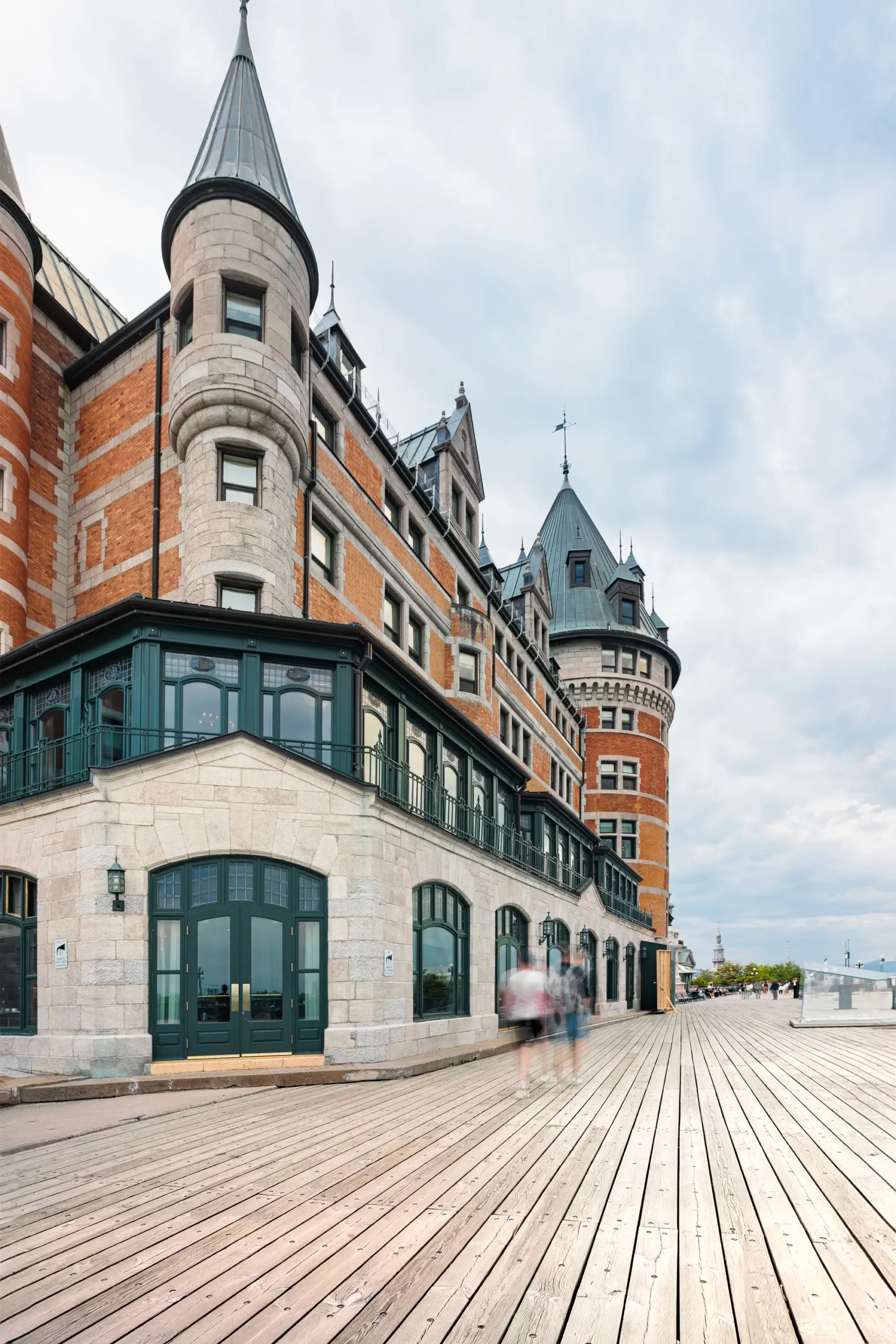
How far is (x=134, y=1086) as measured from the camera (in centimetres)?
1190

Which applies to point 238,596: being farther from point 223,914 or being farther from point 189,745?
point 223,914

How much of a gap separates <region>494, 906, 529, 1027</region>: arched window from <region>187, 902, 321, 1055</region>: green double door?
25.5 ft

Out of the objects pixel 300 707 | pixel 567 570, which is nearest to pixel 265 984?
pixel 300 707

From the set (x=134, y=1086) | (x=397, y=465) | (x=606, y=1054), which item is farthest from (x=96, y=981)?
(x=397, y=465)

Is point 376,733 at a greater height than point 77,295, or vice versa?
point 77,295

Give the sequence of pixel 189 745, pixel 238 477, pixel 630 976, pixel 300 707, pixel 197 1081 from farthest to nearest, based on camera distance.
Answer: pixel 630 976, pixel 238 477, pixel 300 707, pixel 189 745, pixel 197 1081

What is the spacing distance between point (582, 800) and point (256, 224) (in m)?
40.5

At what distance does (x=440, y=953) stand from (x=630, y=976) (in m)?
27.9

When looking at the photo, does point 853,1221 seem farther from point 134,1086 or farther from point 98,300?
point 98,300

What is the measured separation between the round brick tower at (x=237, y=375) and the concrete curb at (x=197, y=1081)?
9150 millimetres

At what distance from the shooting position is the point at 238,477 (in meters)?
19.8

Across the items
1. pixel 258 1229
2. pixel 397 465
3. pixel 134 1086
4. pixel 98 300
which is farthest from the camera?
pixel 98 300

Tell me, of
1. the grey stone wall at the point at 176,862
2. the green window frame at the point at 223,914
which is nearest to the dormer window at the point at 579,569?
the grey stone wall at the point at 176,862

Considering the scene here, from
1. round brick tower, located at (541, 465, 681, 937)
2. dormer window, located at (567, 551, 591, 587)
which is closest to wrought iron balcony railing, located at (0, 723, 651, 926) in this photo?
round brick tower, located at (541, 465, 681, 937)
